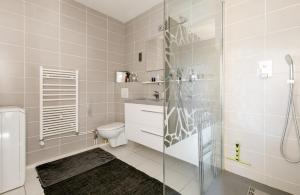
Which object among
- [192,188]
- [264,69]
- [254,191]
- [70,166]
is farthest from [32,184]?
[264,69]

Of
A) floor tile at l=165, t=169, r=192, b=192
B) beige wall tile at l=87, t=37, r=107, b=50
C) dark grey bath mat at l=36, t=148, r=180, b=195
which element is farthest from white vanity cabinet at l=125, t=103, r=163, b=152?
beige wall tile at l=87, t=37, r=107, b=50

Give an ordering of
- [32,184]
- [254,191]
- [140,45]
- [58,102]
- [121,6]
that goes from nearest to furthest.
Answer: [254,191] → [32,184] → [58,102] → [121,6] → [140,45]

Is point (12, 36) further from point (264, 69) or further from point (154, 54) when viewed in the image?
point (264, 69)

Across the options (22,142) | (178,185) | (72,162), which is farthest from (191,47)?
(72,162)

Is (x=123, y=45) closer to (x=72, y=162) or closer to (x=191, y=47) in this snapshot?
(x=191, y=47)

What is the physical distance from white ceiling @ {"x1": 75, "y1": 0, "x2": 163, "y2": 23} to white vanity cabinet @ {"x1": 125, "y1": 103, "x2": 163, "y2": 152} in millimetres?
1702

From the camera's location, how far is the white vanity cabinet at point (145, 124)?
185cm

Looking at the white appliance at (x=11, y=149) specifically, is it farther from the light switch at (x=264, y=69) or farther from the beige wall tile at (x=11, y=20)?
the light switch at (x=264, y=69)

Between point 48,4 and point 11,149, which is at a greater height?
point 48,4

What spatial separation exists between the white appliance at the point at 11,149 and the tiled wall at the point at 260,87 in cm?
229

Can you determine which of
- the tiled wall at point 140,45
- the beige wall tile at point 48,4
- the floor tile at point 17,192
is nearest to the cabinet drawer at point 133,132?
the tiled wall at point 140,45

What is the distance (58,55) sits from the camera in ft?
7.27

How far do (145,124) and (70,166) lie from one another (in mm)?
1144

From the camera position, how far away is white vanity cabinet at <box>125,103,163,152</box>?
6.07 feet
